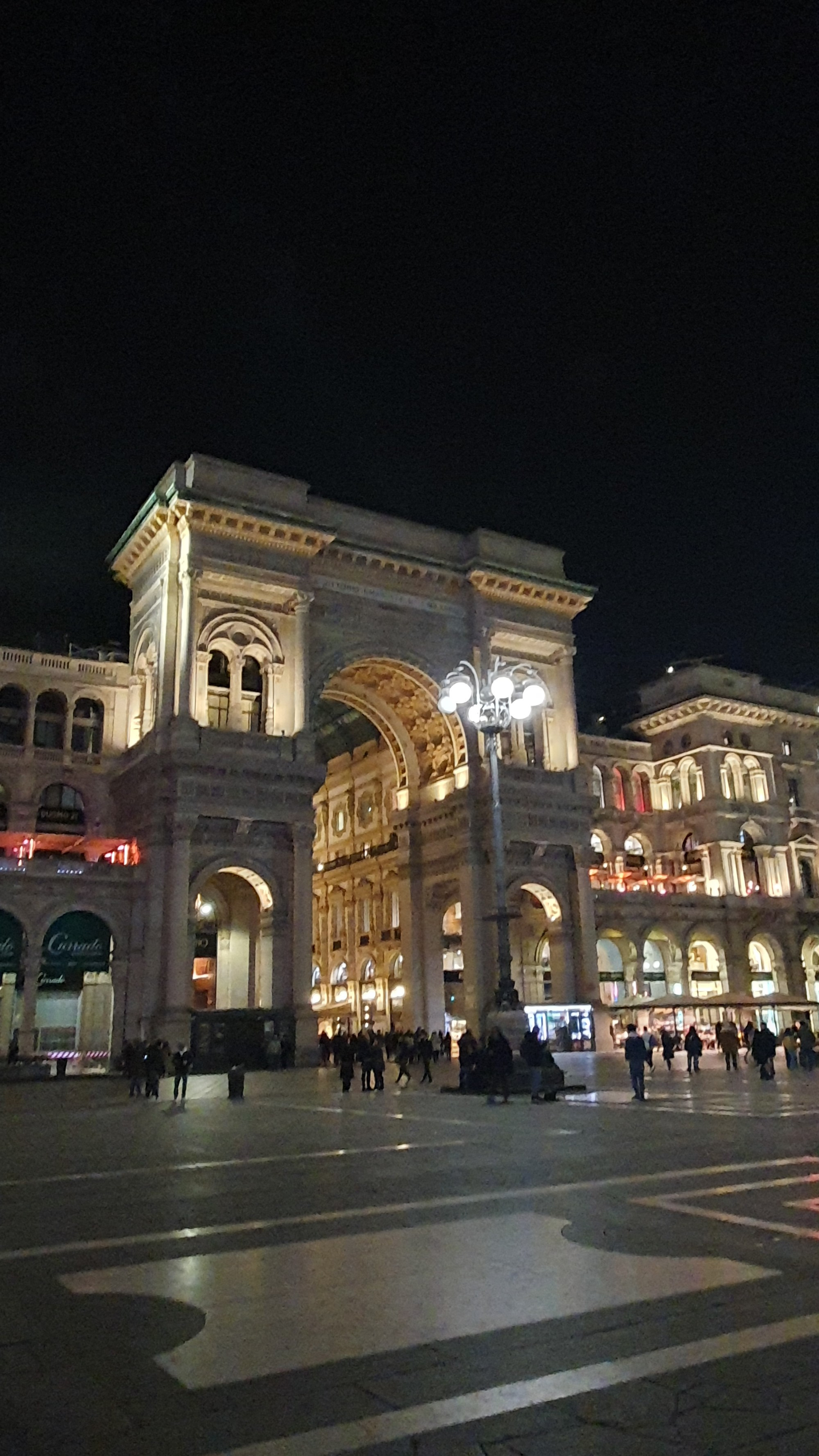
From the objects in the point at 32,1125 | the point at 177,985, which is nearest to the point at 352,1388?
the point at 32,1125

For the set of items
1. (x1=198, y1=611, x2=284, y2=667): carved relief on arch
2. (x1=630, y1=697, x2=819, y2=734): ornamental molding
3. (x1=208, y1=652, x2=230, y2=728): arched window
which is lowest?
(x1=208, y1=652, x2=230, y2=728): arched window

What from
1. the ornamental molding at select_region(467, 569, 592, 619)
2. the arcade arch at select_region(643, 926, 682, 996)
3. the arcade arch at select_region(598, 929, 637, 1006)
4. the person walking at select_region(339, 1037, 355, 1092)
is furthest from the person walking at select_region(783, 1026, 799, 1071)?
the arcade arch at select_region(643, 926, 682, 996)

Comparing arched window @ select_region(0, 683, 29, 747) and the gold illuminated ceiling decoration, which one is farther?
the gold illuminated ceiling decoration

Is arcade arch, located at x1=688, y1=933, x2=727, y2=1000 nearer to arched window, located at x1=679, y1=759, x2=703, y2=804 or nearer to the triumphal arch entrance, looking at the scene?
arched window, located at x1=679, y1=759, x2=703, y2=804

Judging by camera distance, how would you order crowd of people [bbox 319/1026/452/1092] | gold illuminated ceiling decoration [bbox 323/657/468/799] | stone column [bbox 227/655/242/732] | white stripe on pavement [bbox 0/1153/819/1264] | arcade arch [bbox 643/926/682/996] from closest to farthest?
white stripe on pavement [bbox 0/1153/819/1264] < crowd of people [bbox 319/1026/452/1092] < stone column [bbox 227/655/242/732] < gold illuminated ceiling decoration [bbox 323/657/468/799] < arcade arch [bbox 643/926/682/996]

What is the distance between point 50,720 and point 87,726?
1.55 metres

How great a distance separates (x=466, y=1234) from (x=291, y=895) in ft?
109

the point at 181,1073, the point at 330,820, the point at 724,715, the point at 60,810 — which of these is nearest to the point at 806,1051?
the point at 181,1073

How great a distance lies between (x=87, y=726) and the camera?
153 feet

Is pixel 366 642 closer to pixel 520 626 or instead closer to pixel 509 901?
pixel 520 626

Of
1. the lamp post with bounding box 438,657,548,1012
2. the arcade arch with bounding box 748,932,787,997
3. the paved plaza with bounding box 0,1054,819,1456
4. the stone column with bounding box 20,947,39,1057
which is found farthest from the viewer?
the arcade arch with bounding box 748,932,787,997

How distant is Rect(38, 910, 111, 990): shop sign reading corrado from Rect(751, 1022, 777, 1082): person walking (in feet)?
78.4

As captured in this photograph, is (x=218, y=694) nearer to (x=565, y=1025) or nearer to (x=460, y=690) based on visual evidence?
(x=565, y=1025)

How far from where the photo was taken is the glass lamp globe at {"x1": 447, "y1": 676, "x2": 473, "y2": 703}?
2481 cm
